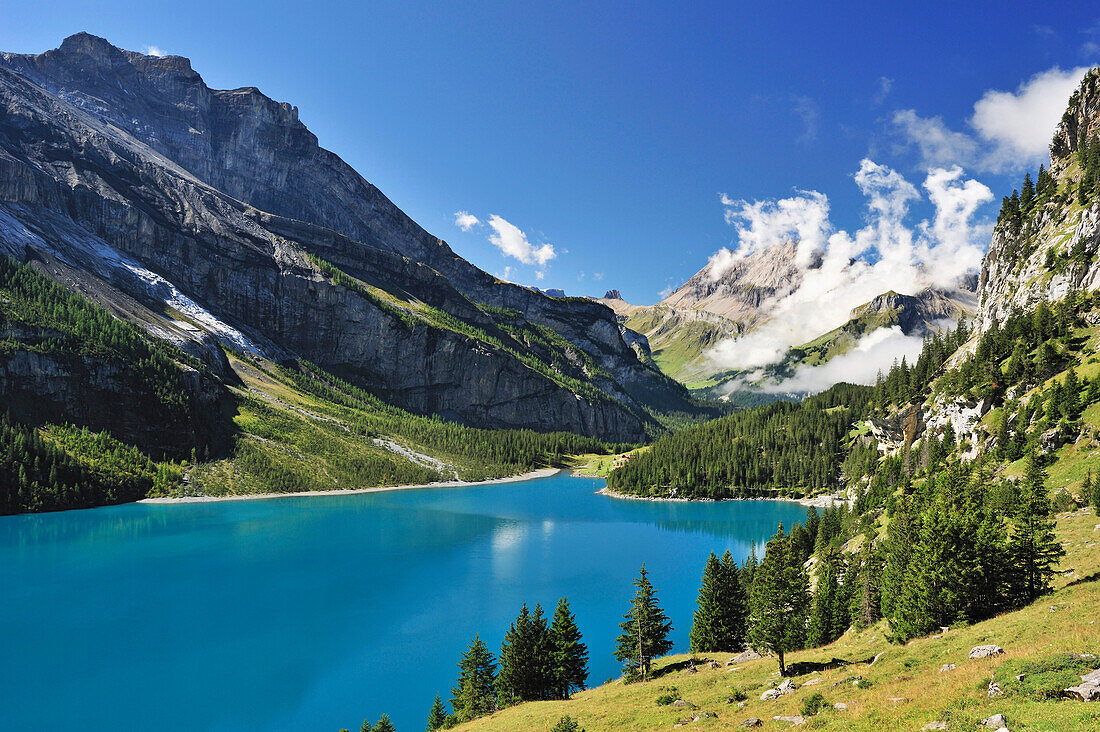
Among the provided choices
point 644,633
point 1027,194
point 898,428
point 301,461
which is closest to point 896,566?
point 644,633

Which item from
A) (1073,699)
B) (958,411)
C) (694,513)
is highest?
(958,411)

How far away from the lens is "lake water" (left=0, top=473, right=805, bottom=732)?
1639 inches

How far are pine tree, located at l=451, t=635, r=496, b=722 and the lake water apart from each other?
17.1ft

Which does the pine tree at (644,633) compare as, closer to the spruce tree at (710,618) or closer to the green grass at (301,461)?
the spruce tree at (710,618)

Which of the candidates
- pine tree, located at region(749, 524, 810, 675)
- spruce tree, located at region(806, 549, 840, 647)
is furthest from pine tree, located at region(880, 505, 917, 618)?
pine tree, located at region(749, 524, 810, 675)

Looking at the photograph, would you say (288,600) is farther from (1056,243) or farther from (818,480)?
(818,480)

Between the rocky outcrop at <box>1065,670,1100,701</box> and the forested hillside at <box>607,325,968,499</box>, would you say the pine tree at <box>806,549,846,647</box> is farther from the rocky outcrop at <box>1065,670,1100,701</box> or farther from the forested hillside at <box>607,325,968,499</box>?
the forested hillside at <box>607,325,968,499</box>

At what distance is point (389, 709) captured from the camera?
1610 inches

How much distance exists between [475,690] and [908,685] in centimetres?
2621

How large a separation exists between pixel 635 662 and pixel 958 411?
208 ft

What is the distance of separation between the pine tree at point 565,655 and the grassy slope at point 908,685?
1.77 m

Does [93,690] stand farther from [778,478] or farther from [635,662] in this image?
[778,478]

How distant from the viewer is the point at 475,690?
36156 millimetres

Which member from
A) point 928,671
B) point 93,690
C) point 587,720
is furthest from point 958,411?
point 93,690
